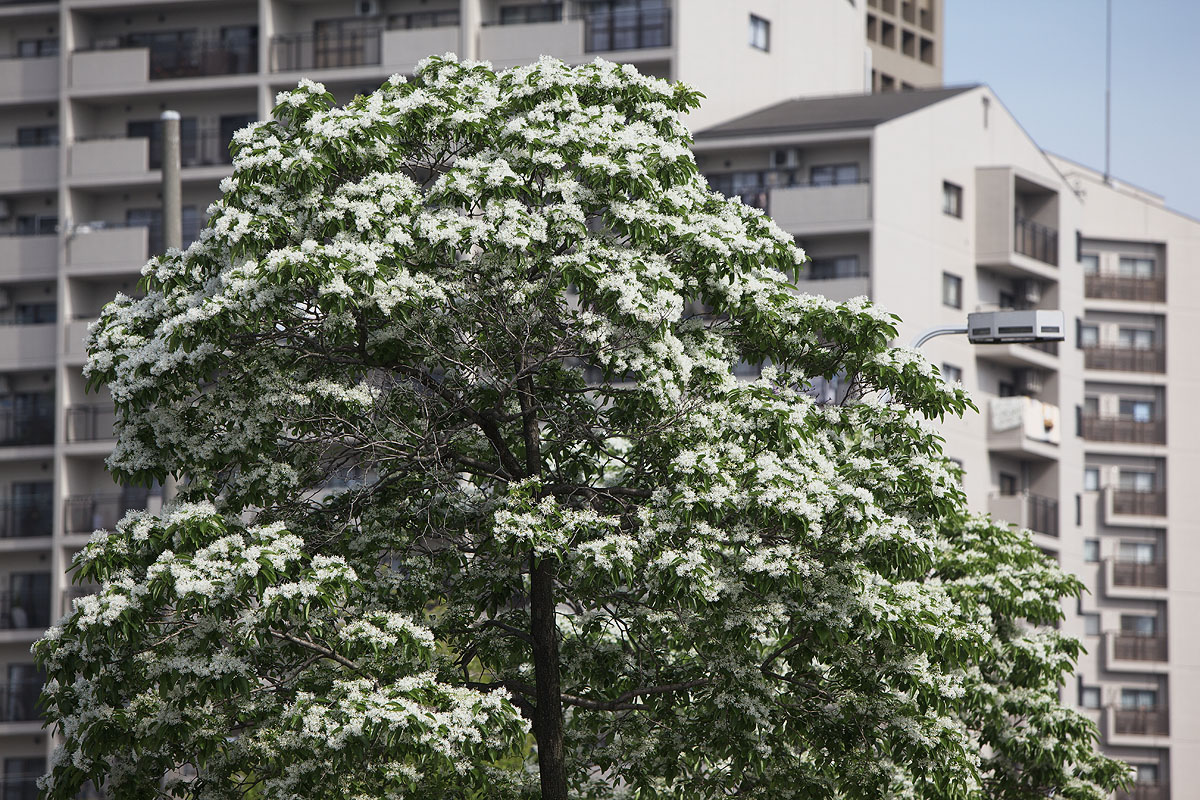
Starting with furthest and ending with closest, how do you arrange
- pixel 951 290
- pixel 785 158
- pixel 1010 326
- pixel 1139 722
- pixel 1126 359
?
1. pixel 1126 359
2. pixel 1139 722
3. pixel 951 290
4. pixel 785 158
5. pixel 1010 326

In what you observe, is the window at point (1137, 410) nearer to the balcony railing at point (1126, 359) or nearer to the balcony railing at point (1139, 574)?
the balcony railing at point (1126, 359)

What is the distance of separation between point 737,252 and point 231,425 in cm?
543

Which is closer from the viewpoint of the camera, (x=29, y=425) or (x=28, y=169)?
(x=29, y=425)

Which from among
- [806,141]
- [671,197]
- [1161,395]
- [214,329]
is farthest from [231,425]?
[1161,395]

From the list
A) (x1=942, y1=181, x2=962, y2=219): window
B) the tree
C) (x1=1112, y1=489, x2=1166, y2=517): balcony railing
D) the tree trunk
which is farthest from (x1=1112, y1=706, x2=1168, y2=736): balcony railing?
the tree trunk

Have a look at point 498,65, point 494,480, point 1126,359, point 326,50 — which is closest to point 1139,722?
point 1126,359

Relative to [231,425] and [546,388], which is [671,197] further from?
[231,425]

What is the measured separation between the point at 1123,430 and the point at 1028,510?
17.8 metres

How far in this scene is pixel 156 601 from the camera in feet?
57.6

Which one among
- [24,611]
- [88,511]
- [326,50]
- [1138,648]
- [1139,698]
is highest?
[326,50]

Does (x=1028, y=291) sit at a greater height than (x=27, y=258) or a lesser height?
lesser

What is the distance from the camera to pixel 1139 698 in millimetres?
81625

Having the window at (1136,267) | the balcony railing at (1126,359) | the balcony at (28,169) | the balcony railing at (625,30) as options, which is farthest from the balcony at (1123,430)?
the balcony at (28,169)

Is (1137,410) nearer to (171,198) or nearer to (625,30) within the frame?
(625,30)
